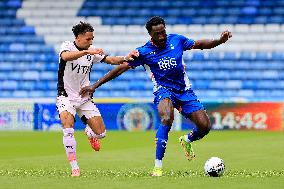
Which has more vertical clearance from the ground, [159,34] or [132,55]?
[159,34]

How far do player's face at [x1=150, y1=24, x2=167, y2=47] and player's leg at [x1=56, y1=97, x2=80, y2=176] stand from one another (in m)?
1.37

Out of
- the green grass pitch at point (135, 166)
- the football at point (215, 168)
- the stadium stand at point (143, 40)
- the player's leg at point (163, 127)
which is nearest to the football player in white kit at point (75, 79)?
the green grass pitch at point (135, 166)

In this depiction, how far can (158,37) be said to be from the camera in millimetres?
8648

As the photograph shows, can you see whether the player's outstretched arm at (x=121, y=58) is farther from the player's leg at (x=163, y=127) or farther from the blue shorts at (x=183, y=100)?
the player's leg at (x=163, y=127)

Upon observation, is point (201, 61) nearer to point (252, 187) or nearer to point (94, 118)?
point (94, 118)

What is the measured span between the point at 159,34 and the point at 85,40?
95 cm

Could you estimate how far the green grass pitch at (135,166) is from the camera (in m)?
7.32

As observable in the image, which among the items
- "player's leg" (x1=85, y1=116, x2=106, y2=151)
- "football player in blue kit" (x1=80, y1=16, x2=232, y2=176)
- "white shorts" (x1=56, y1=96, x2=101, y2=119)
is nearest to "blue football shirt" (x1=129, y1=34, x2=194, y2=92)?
"football player in blue kit" (x1=80, y1=16, x2=232, y2=176)

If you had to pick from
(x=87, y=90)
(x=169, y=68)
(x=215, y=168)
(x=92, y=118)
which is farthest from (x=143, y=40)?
(x=215, y=168)

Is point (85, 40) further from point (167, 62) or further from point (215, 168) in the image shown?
point (215, 168)

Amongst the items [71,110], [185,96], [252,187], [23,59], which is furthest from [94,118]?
[23,59]

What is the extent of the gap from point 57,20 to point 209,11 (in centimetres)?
581

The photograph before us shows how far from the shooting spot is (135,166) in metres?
9.97

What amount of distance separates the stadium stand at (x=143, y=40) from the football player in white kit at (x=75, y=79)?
51.3 feet
